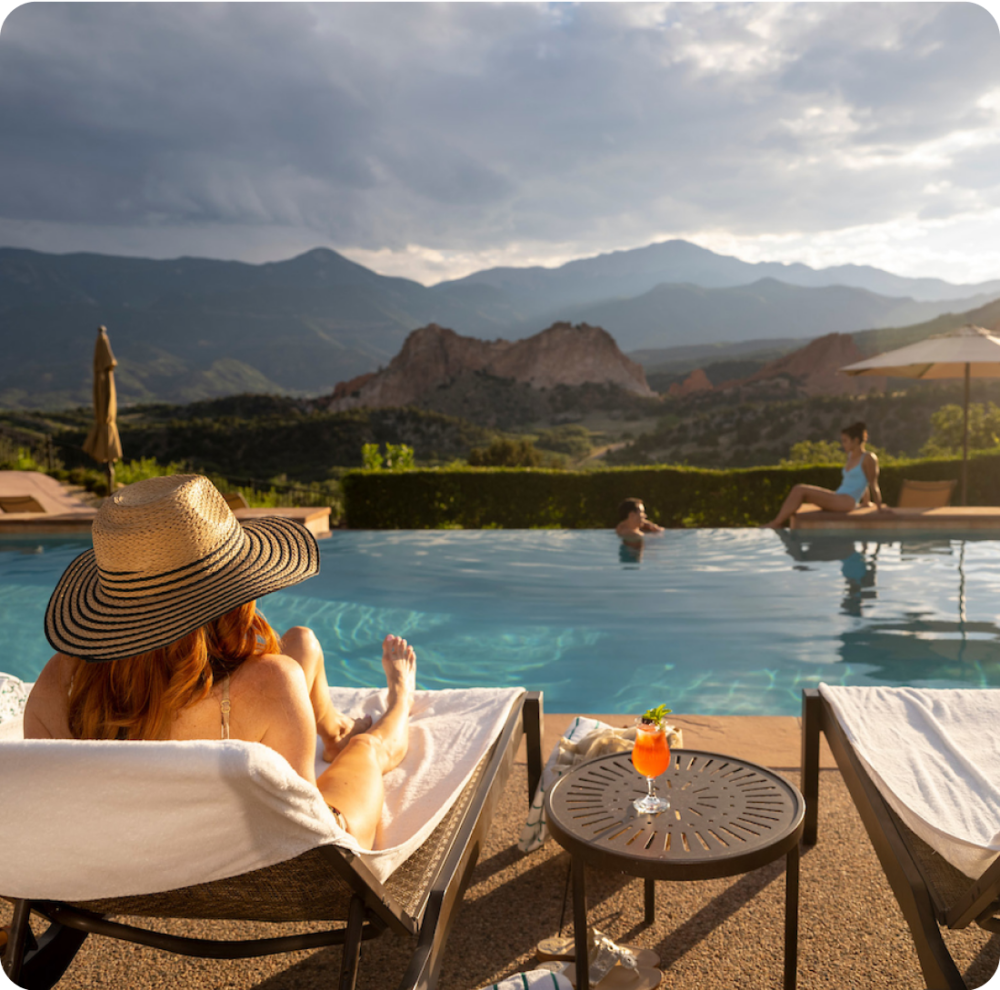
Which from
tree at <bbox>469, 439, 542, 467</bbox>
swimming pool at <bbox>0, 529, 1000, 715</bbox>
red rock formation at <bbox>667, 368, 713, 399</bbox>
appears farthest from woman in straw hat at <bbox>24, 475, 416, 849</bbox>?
red rock formation at <bbox>667, 368, 713, 399</bbox>

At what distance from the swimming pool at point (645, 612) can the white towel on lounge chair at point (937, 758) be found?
2125 millimetres

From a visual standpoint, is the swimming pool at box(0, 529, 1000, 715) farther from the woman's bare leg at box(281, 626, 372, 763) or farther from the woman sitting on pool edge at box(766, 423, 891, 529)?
the woman's bare leg at box(281, 626, 372, 763)

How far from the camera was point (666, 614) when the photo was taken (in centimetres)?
645

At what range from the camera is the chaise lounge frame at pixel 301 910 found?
4.67 feet

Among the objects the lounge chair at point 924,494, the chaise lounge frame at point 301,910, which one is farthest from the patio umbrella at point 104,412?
the lounge chair at point 924,494

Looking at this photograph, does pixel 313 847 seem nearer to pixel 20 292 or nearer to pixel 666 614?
pixel 666 614

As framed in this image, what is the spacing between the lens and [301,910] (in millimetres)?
1521

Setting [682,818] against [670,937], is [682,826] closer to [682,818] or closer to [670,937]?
[682,818]

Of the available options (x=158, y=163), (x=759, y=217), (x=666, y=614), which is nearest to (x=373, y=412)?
(x=759, y=217)

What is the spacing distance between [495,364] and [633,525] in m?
62.3

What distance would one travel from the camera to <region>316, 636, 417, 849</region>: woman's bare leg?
1.80m

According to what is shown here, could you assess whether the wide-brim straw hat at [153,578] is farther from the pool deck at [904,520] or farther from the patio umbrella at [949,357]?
the patio umbrella at [949,357]

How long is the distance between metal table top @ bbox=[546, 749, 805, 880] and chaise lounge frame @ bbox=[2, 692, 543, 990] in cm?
33

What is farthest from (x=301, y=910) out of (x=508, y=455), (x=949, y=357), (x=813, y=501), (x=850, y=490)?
(x=508, y=455)
